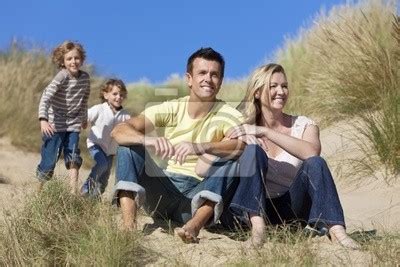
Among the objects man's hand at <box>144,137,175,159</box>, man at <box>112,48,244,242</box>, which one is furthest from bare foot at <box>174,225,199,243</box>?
man's hand at <box>144,137,175,159</box>

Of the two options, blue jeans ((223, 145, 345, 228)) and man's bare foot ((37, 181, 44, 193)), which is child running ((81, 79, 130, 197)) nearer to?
man's bare foot ((37, 181, 44, 193))

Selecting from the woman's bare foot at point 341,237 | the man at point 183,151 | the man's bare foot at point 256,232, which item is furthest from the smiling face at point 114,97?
the woman's bare foot at point 341,237

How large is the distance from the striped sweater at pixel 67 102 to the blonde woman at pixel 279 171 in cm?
275

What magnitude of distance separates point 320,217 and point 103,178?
349 centimetres

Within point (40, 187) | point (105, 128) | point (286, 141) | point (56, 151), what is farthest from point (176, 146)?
point (105, 128)

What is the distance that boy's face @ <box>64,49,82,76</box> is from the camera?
7.36 meters

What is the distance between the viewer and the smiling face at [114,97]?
320 inches

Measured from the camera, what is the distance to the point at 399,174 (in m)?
7.22

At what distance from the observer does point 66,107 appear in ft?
24.5

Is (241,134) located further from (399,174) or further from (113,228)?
(399,174)

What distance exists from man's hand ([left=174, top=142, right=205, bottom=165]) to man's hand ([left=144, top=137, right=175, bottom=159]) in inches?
1.2

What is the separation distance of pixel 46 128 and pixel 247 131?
2933 mm

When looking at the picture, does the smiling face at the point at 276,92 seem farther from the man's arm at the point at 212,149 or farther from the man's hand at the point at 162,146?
the man's hand at the point at 162,146

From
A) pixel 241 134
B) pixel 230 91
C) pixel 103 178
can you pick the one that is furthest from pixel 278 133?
pixel 230 91
